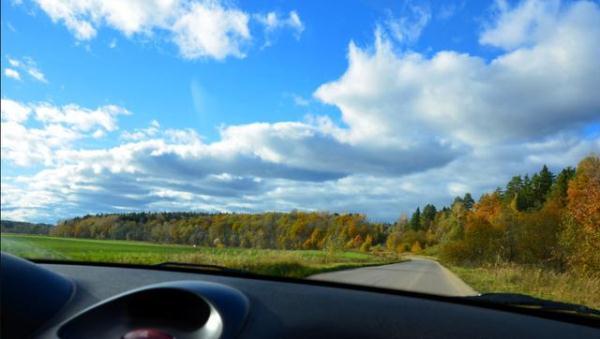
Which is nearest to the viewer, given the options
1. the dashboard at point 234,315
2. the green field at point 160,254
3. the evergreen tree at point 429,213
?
the dashboard at point 234,315

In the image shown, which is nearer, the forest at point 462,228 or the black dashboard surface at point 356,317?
the black dashboard surface at point 356,317

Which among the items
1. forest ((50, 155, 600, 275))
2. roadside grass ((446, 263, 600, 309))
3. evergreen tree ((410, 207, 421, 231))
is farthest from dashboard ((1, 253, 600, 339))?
evergreen tree ((410, 207, 421, 231))

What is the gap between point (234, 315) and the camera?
6.46 ft

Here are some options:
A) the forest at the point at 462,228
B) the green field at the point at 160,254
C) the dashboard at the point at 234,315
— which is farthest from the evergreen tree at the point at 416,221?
the dashboard at the point at 234,315

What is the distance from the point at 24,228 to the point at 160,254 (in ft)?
3.35

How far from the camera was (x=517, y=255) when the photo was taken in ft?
13.0

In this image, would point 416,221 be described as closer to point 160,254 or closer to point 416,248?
point 416,248

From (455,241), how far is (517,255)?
2.83 feet

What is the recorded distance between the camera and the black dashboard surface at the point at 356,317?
6.41 feet

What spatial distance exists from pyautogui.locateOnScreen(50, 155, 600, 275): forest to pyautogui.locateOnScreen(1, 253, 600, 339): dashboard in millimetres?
1500

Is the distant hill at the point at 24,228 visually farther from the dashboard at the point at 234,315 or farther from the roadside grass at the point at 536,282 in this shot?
the roadside grass at the point at 536,282

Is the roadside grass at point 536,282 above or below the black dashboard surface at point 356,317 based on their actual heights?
above

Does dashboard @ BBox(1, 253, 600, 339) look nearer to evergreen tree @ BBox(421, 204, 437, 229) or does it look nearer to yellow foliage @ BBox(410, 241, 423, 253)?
evergreen tree @ BBox(421, 204, 437, 229)

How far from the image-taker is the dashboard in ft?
6.38
